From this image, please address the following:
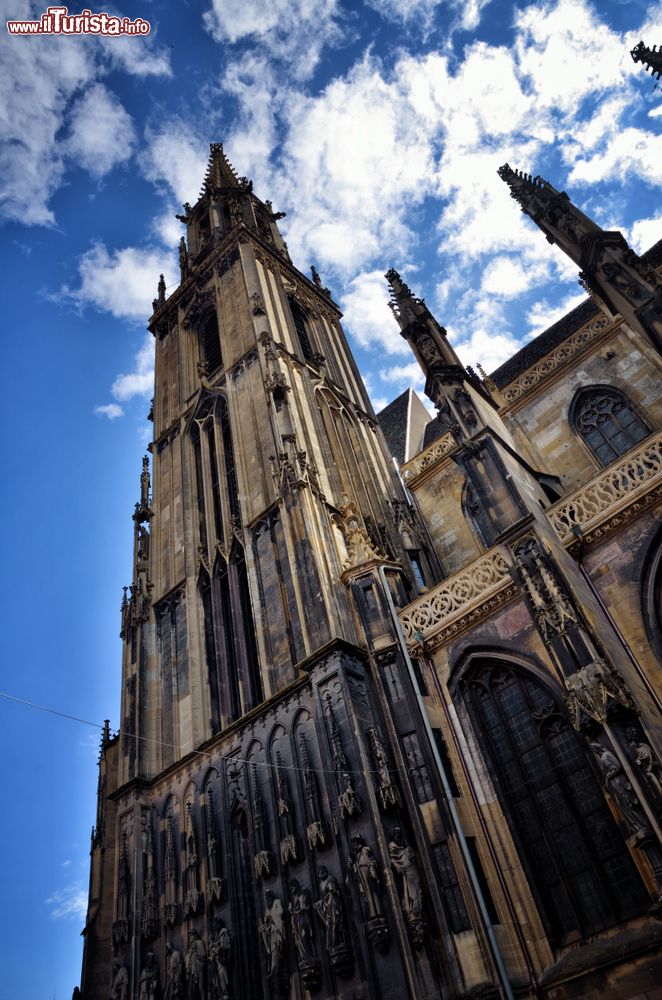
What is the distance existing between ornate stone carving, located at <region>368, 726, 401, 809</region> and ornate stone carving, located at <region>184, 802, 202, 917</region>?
175 inches

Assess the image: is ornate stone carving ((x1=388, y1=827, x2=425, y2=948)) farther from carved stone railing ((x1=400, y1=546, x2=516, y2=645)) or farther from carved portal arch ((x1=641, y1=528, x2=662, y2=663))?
carved portal arch ((x1=641, y1=528, x2=662, y2=663))

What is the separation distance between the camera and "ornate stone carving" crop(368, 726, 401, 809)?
11.1 meters

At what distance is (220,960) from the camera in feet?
38.8

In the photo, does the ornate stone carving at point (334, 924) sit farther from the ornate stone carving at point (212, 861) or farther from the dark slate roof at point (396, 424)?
the dark slate roof at point (396, 424)

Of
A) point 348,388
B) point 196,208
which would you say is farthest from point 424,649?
point 196,208

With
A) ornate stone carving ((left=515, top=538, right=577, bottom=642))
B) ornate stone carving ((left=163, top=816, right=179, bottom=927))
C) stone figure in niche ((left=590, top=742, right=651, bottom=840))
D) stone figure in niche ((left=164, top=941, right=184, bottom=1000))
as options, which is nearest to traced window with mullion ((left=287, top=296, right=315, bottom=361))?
ornate stone carving ((left=515, top=538, right=577, bottom=642))

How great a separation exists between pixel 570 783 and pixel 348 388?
17.2m

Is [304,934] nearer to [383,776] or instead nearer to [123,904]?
[383,776]

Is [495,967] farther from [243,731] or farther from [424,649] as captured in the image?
[243,731]

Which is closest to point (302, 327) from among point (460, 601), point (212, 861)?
point (460, 601)

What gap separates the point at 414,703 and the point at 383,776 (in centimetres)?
154

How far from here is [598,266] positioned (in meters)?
12.7

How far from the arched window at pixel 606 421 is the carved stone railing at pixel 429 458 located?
344cm

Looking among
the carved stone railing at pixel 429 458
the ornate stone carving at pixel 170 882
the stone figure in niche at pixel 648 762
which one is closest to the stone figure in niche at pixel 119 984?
the ornate stone carving at pixel 170 882
